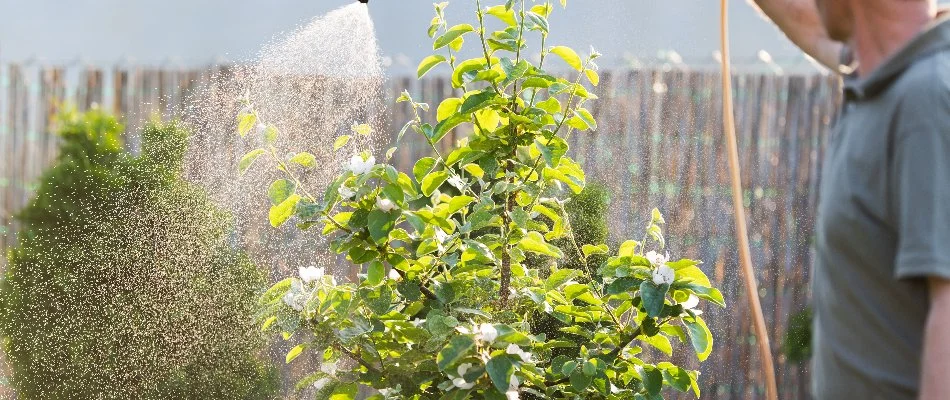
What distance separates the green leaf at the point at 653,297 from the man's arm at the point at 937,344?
940mm

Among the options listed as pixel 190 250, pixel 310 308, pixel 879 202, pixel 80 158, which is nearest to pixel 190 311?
pixel 190 250

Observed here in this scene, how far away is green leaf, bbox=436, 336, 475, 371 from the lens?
1.61 m

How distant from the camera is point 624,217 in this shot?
405cm

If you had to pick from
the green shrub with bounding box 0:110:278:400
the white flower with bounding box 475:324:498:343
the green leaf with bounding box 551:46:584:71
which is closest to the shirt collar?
the white flower with bounding box 475:324:498:343

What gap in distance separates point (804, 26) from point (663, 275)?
60 cm

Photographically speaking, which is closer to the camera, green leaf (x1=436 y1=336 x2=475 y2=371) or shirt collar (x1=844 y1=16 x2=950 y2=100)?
shirt collar (x1=844 y1=16 x2=950 y2=100)

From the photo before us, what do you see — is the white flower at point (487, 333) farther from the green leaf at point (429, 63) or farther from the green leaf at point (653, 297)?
the green leaf at point (429, 63)

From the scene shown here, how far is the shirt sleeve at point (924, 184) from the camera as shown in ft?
2.32

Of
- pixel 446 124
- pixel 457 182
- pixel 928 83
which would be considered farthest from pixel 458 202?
pixel 928 83

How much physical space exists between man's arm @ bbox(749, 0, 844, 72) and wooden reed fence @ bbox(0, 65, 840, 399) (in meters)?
2.77

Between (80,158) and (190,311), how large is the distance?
1.97ft

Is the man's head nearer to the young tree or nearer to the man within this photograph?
the man

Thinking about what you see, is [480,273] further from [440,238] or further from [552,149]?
[552,149]

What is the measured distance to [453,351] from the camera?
1.61 metres
